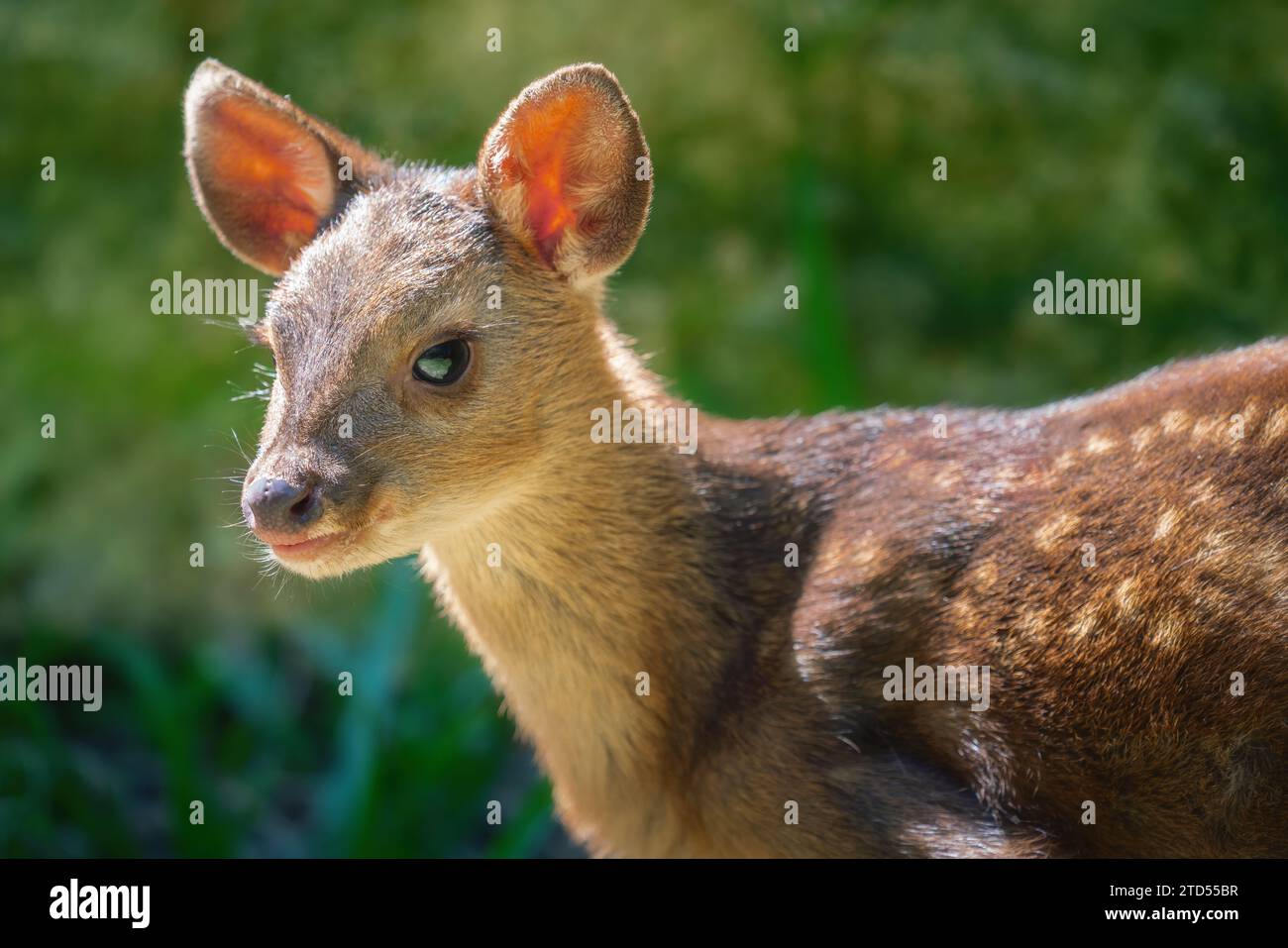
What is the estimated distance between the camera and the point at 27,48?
23.9 ft

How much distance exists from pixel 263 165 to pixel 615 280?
117 inches

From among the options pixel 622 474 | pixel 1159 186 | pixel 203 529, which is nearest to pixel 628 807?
pixel 622 474

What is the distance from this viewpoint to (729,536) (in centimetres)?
429

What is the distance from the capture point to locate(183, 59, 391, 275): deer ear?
432cm

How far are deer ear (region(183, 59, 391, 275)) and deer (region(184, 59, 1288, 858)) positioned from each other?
0.01 m
